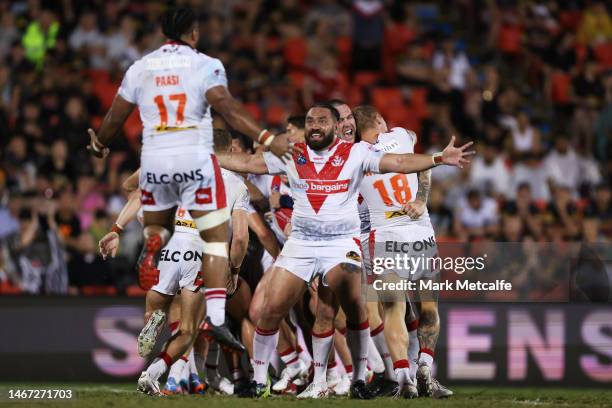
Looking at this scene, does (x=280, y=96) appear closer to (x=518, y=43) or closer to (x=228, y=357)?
(x=518, y=43)

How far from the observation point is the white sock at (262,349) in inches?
420

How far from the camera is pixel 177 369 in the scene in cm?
1183

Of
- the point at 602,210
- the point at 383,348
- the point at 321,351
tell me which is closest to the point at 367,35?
the point at 602,210

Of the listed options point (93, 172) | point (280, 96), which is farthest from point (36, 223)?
point (280, 96)

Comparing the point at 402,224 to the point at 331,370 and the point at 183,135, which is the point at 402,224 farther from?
the point at 183,135

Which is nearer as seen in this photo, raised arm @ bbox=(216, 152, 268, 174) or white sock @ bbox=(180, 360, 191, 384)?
raised arm @ bbox=(216, 152, 268, 174)

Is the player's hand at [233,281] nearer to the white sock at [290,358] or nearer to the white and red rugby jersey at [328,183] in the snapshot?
the white sock at [290,358]

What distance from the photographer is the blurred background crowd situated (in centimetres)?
1655

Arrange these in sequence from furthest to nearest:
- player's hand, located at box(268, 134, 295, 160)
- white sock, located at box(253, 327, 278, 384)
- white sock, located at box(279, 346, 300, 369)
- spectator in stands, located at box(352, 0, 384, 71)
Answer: spectator in stands, located at box(352, 0, 384, 71)
white sock, located at box(279, 346, 300, 369)
white sock, located at box(253, 327, 278, 384)
player's hand, located at box(268, 134, 295, 160)

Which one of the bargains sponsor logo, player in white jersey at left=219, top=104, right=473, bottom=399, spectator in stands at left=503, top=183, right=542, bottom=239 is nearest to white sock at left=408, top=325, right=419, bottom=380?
player in white jersey at left=219, top=104, right=473, bottom=399

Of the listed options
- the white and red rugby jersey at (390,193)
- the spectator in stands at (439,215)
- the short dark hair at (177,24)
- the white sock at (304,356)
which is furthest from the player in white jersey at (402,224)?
the spectator in stands at (439,215)

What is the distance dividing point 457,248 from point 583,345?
198cm

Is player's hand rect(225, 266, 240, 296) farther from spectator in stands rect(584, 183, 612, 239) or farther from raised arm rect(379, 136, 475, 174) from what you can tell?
spectator in stands rect(584, 183, 612, 239)

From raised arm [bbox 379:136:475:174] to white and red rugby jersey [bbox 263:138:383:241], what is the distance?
11 cm
